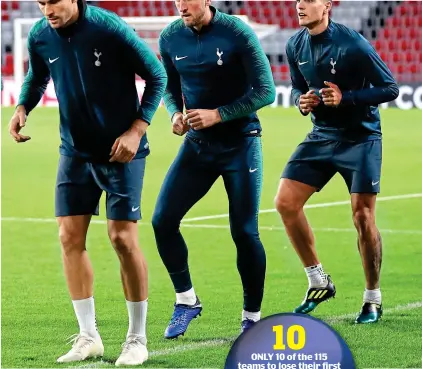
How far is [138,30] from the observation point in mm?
23625

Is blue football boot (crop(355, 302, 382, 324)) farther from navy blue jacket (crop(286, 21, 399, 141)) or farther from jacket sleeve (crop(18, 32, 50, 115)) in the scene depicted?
jacket sleeve (crop(18, 32, 50, 115))

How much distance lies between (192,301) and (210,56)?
4.41ft

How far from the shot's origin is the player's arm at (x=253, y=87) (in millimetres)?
6234

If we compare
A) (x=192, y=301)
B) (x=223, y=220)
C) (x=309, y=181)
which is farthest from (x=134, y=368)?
(x=223, y=220)

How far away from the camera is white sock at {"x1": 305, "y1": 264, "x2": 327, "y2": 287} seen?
7211mm

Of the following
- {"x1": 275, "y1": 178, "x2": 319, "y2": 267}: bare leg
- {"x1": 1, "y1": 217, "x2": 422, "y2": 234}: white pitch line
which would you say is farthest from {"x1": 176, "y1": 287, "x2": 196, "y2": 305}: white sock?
{"x1": 1, "y1": 217, "x2": 422, "y2": 234}: white pitch line

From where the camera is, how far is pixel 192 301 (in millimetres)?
6648

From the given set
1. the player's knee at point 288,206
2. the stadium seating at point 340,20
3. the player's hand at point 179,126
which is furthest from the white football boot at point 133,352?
the stadium seating at point 340,20

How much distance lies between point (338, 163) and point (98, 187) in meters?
1.77

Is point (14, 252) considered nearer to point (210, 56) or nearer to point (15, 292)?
point (15, 292)

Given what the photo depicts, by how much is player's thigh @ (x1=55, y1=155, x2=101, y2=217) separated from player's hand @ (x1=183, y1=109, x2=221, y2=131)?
0.60m

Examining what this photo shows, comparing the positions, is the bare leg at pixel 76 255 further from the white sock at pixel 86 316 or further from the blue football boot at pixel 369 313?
the blue football boot at pixel 369 313

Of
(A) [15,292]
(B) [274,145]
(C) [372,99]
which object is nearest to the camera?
(C) [372,99]

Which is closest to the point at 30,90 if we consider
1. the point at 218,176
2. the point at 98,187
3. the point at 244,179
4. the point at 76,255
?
the point at 98,187
